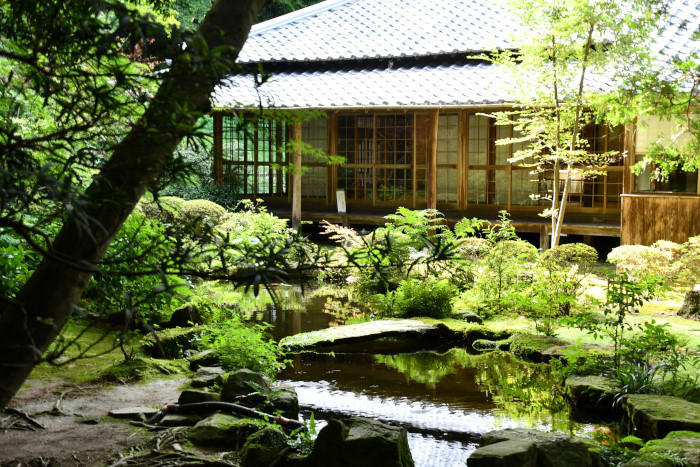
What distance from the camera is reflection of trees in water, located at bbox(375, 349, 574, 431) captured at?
5.80 meters

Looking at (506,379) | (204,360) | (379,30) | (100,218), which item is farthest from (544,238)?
(100,218)

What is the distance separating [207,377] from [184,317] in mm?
1929

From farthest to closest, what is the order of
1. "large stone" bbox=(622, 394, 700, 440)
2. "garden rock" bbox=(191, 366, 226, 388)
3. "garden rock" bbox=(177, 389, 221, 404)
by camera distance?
"garden rock" bbox=(191, 366, 226, 388), "garden rock" bbox=(177, 389, 221, 404), "large stone" bbox=(622, 394, 700, 440)

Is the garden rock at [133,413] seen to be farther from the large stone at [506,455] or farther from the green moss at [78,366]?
the large stone at [506,455]

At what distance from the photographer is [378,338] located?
7.98m

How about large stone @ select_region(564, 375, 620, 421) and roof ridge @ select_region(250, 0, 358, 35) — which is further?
roof ridge @ select_region(250, 0, 358, 35)

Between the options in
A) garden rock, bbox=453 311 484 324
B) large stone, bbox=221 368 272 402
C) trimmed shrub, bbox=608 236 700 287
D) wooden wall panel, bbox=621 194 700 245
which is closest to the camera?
large stone, bbox=221 368 272 402

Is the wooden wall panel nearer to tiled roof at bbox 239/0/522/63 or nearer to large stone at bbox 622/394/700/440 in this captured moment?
tiled roof at bbox 239/0/522/63

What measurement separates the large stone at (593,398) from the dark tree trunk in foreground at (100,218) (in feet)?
13.5

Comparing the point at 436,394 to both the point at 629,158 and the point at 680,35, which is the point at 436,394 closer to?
the point at 629,158

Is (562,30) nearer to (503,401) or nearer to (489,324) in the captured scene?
(489,324)

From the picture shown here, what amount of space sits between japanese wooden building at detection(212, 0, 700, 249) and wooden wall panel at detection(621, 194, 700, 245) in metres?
1.82

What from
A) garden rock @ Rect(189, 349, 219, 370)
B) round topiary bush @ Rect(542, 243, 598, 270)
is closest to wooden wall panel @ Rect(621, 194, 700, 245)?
round topiary bush @ Rect(542, 243, 598, 270)

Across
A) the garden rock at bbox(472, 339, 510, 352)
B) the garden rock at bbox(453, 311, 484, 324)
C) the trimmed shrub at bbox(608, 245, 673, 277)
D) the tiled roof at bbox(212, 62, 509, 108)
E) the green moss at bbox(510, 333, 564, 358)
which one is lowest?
the garden rock at bbox(472, 339, 510, 352)
